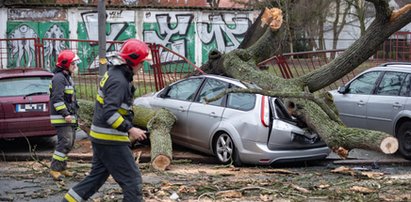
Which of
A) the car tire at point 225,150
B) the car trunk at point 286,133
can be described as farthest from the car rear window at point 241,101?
the car tire at point 225,150

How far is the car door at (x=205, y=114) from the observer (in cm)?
982

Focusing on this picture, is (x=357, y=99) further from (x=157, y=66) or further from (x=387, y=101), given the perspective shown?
(x=157, y=66)

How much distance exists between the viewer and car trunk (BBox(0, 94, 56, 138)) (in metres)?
10.0

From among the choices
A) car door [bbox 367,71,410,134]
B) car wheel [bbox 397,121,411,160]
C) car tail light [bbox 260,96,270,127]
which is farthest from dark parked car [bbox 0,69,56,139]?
car wheel [bbox 397,121,411,160]

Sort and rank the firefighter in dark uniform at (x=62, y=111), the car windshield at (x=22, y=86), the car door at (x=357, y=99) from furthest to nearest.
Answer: the car door at (x=357, y=99), the car windshield at (x=22, y=86), the firefighter in dark uniform at (x=62, y=111)

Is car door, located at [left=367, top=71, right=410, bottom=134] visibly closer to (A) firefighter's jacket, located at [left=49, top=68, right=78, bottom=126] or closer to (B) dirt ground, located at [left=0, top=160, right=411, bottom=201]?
(B) dirt ground, located at [left=0, top=160, right=411, bottom=201]

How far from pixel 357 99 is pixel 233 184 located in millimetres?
4738

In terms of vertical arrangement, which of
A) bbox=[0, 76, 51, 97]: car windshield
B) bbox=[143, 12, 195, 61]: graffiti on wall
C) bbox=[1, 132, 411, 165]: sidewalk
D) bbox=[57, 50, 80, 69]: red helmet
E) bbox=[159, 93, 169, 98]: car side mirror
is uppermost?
bbox=[143, 12, 195, 61]: graffiti on wall

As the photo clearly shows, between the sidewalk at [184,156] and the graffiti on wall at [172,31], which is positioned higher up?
the graffiti on wall at [172,31]

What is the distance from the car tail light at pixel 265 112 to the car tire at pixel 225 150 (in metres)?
0.62

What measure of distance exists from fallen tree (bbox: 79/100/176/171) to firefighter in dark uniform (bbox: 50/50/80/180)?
140 cm

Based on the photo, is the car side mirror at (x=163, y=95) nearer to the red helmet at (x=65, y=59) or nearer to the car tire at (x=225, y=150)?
the car tire at (x=225, y=150)

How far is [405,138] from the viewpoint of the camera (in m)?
10.5

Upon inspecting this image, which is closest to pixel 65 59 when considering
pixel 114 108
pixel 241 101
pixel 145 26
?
pixel 241 101
